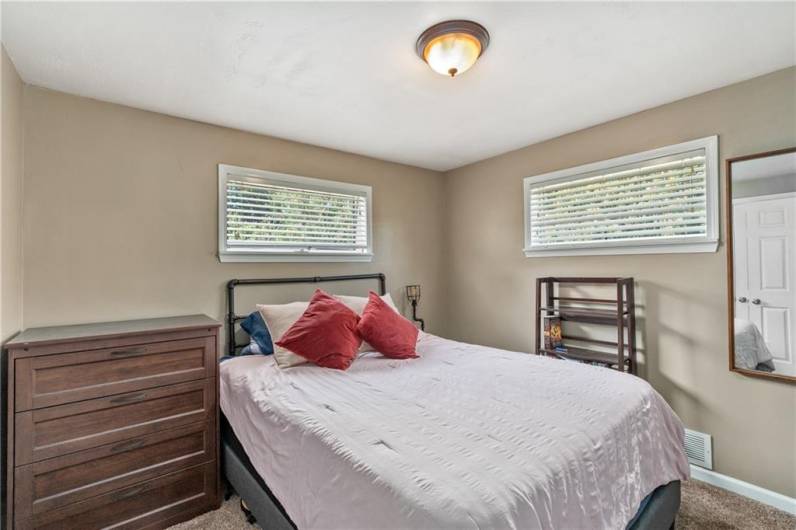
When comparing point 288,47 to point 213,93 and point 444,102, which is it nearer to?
point 213,93

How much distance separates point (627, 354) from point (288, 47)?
117 inches

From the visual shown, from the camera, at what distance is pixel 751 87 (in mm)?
2260

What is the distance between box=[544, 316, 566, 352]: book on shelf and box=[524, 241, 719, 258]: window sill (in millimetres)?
576

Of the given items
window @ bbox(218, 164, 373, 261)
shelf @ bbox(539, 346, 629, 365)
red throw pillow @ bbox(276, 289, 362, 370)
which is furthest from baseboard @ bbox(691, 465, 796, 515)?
window @ bbox(218, 164, 373, 261)

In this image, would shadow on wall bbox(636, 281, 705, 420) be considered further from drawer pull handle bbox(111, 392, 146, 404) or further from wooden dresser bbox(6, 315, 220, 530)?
drawer pull handle bbox(111, 392, 146, 404)

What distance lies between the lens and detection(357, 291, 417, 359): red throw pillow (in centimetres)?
252

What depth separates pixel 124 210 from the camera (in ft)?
8.05

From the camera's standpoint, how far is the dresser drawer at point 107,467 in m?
1.68

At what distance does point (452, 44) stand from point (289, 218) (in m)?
1.97

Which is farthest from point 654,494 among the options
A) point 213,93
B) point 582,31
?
point 213,93

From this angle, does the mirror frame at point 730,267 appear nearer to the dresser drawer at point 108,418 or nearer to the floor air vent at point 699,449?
the floor air vent at point 699,449

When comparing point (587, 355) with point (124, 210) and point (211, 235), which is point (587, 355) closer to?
point (211, 235)

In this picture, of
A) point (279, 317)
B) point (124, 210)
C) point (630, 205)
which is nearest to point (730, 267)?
point (630, 205)

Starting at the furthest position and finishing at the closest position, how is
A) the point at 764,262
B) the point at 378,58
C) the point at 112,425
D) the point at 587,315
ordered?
the point at 587,315, the point at 764,262, the point at 378,58, the point at 112,425
